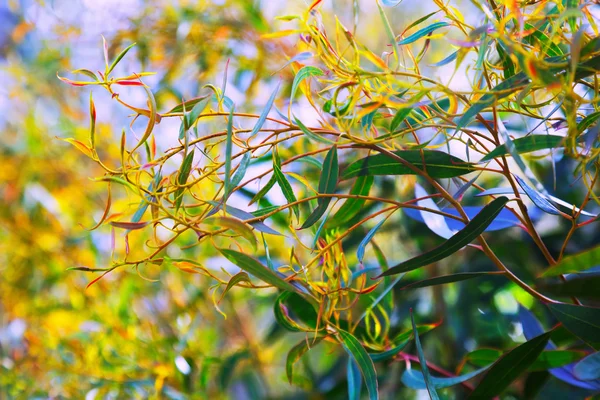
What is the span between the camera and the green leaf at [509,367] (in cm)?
39

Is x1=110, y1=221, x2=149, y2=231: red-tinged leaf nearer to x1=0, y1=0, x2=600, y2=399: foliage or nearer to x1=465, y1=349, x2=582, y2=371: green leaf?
x1=0, y1=0, x2=600, y2=399: foliage

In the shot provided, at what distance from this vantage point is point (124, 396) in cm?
80

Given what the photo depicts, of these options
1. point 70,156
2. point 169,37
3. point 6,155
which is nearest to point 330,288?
point 169,37

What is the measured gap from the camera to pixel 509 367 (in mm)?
396

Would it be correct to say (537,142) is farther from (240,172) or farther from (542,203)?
(240,172)

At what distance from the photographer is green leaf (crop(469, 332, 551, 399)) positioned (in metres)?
0.39

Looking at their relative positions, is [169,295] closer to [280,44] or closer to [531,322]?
[280,44]

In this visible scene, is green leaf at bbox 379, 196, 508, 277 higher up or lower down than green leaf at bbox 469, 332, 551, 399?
higher up

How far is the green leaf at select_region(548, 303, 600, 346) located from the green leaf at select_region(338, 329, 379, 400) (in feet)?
0.37

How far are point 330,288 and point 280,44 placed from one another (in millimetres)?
652

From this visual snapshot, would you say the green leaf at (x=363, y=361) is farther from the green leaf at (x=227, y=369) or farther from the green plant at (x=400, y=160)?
the green leaf at (x=227, y=369)

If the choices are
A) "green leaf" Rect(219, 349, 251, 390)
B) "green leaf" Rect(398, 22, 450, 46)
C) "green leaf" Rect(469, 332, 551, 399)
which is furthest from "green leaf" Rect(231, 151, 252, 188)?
"green leaf" Rect(219, 349, 251, 390)

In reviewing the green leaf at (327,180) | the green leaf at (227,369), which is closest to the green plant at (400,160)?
the green leaf at (327,180)

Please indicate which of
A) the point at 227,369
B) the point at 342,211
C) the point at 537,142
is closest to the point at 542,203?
the point at 537,142
